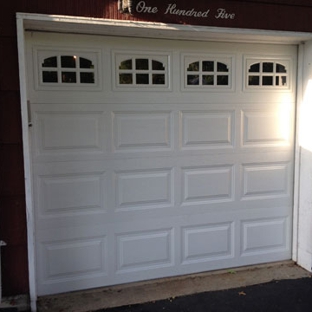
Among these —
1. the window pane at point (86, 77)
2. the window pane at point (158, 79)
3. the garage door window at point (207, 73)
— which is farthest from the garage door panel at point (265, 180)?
the window pane at point (86, 77)

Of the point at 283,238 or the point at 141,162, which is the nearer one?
the point at 141,162

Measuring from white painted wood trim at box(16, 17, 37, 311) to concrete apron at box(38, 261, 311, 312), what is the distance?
273 mm

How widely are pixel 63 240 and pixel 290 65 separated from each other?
2.52 m

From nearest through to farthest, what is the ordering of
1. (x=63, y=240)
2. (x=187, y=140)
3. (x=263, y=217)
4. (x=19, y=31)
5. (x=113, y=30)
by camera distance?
(x=19, y=31) < (x=113, y=30) < (x=63, y=240) < (x=187, y=140) < (x=263, y=217)

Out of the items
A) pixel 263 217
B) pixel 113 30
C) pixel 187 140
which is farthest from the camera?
pixel 263 217

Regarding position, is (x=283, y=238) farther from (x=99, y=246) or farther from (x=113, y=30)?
(x=113, y=30)

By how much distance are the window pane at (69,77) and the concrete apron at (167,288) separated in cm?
171

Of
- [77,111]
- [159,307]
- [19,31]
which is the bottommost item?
[159,307]

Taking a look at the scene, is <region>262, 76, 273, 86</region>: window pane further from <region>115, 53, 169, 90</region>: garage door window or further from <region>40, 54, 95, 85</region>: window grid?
<region>40, 54, 95, 85</region>: window grid

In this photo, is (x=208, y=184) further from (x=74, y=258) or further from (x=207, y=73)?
(x=74, y=258)

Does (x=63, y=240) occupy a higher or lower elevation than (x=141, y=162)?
lower

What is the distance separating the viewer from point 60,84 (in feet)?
10.6

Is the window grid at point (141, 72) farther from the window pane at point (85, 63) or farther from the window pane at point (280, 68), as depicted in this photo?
the window pane at point (280, 68)

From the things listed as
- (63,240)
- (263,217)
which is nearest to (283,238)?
(263,217)
